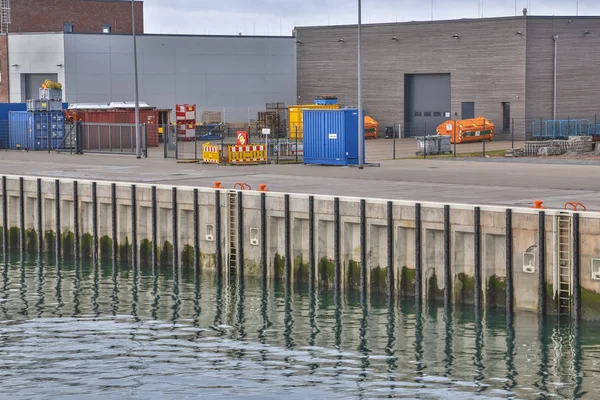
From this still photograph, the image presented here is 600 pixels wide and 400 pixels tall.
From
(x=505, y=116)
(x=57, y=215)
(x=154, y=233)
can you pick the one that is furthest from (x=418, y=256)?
(x=505, y=116)

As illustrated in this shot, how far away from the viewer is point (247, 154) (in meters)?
61.7

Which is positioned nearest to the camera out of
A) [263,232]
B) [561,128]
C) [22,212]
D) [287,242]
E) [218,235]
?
[287,242]

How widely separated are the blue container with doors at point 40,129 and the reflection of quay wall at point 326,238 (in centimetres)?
2805

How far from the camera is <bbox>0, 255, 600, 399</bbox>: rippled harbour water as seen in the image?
24984 millimetres

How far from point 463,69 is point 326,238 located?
55.4 m

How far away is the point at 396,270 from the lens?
34.3m

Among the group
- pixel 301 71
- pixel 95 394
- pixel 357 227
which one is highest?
pixel 301 71

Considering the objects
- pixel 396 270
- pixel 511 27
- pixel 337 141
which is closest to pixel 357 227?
pixel 396 270

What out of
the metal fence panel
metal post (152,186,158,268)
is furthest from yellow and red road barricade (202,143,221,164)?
metal post (152,186,158,268)

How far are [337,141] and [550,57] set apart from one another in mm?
32439

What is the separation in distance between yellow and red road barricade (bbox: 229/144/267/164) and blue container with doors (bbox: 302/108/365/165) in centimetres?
309

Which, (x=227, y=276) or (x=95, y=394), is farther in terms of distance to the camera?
(x=227, y=276)

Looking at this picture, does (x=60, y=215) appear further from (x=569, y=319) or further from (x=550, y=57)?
(x=550, y=57)

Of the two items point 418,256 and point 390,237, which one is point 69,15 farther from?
point 418,256
